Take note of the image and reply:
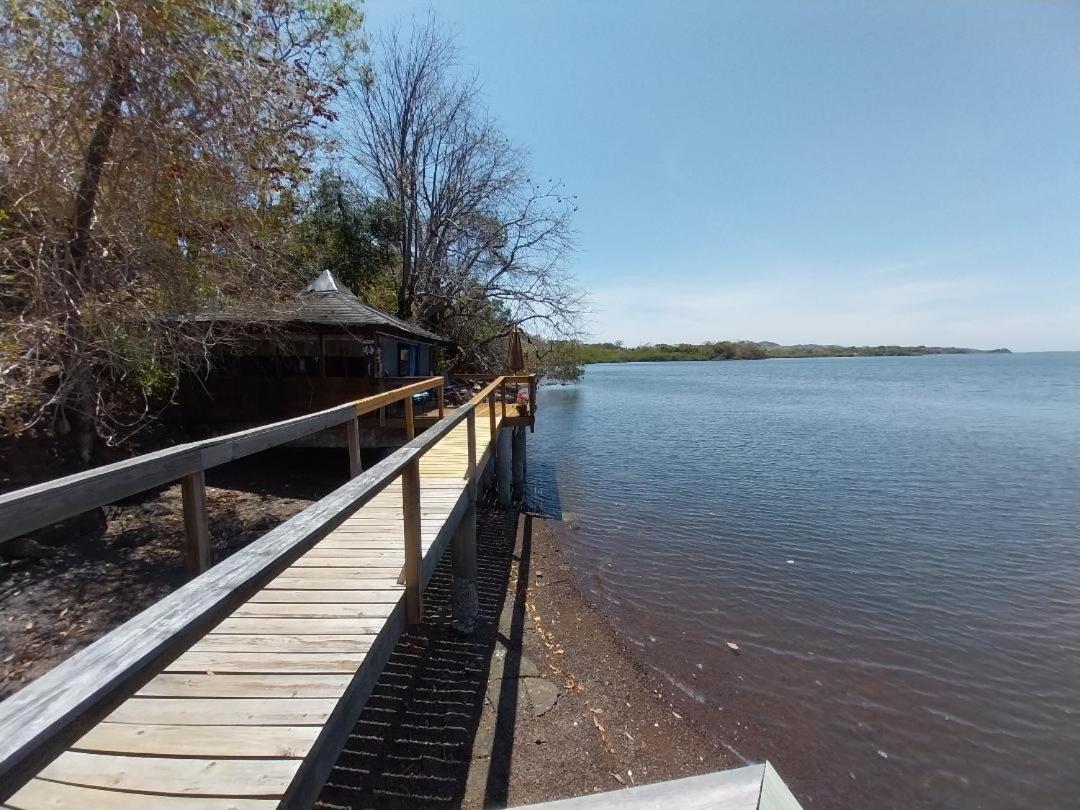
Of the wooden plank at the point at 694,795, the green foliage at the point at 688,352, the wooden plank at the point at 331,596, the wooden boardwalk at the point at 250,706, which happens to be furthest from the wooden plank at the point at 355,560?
the green foliage at the point at 688,352

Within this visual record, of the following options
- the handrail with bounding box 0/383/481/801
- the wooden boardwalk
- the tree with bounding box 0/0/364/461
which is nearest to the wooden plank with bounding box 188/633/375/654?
the wooden boardwalk

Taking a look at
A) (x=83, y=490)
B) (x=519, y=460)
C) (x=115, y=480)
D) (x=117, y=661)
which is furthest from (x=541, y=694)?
(x=519, y=460)

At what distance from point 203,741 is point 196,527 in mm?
1178

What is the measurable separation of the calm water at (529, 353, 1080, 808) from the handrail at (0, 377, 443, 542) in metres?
4.90

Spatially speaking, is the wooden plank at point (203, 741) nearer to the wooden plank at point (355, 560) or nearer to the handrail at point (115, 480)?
the handrail at point (115, 480)

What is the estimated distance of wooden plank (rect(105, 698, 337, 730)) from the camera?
2143 mm

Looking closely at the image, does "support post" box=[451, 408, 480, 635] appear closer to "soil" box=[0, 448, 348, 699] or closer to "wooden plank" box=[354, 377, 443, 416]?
"wooden plank" box=[354, 377, 443, 416]

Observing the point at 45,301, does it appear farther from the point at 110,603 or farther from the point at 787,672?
the point at 787,672

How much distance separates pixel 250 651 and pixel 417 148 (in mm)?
22923

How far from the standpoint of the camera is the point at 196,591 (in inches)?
47.2

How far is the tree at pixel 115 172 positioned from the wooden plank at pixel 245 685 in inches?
200

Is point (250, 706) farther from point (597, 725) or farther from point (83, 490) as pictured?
point (597, 725)

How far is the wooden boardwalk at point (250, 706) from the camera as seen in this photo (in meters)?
1.82

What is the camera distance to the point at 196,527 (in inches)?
112
